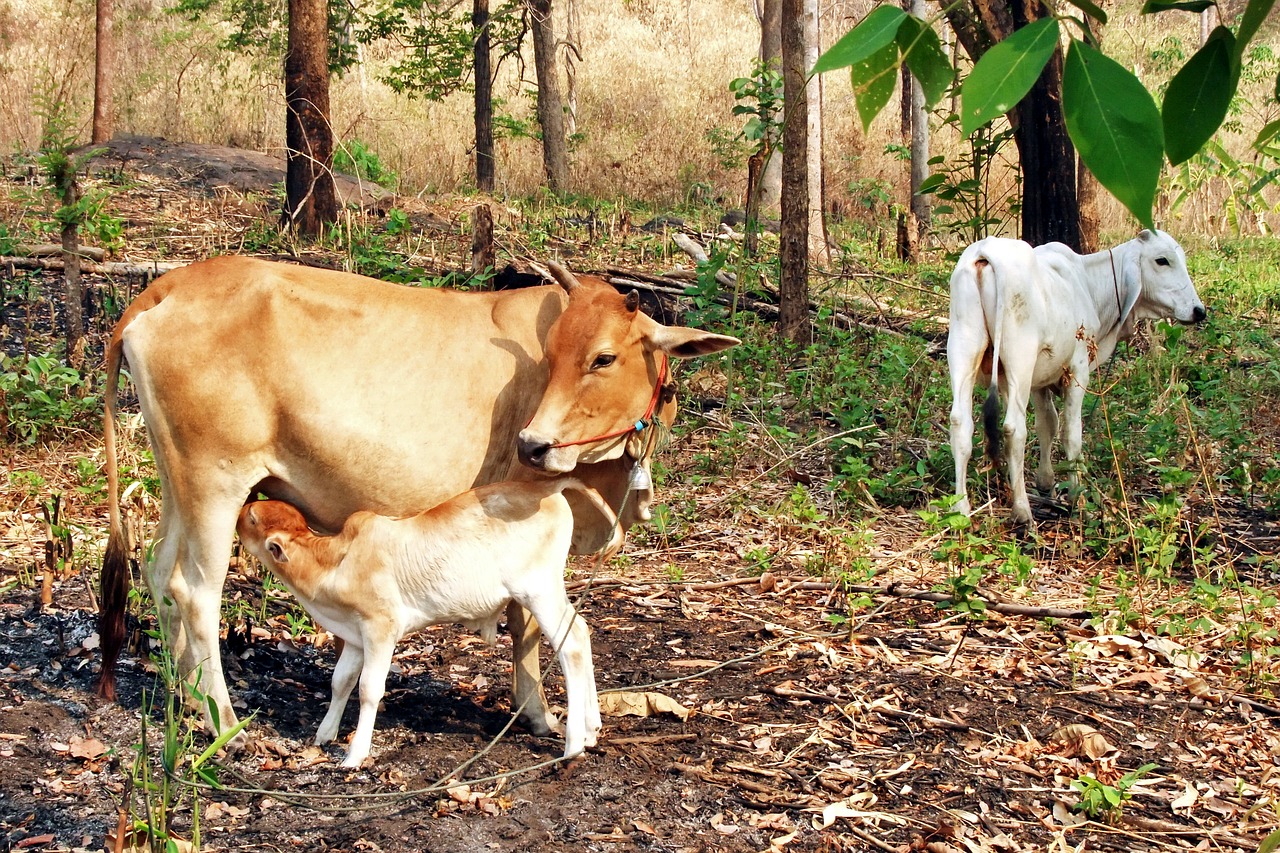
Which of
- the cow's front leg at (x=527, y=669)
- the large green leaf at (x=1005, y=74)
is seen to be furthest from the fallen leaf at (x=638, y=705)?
the large green leaf at (x=1005, y=74)

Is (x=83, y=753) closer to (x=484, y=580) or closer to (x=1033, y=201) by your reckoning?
(x=484, y=580)

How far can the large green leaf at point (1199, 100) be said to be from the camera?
3.47ft

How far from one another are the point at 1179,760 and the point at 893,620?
132cm

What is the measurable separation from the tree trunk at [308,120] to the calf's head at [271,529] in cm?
662

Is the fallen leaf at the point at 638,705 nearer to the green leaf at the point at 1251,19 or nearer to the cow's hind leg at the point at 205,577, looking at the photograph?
the cow's hind leg at the point at 205,577

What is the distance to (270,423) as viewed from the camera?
11.8 ft

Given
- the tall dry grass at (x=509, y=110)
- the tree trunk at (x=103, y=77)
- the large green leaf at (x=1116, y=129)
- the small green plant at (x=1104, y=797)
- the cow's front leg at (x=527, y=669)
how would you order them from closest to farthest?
the large green leaf at (x=1116, y=129) → the small green plant at (x=1104, y=797) → the cow's front leg at (x=527, y=669) → the tree trunk at (x=103, y=77) → the tall dry grass at (x=509, y=110)

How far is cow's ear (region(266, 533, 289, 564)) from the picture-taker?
3.57 m

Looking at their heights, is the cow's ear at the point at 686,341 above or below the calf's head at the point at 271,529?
above

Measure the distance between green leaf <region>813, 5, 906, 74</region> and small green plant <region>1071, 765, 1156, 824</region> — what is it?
281cm

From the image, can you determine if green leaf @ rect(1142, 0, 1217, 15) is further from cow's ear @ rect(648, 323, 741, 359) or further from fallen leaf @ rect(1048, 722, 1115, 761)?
fallen leaf @ rect(1048, 722, 1115, 761)

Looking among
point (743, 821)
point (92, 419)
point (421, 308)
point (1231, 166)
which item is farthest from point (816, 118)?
point (1231, 166)

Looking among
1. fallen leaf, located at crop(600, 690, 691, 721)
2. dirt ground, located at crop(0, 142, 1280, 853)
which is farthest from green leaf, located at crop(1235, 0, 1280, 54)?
fallen leaf, located at crop(600, 690, 691, 721)

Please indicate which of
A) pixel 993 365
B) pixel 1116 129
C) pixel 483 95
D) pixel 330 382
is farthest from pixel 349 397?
pixel 483 95
